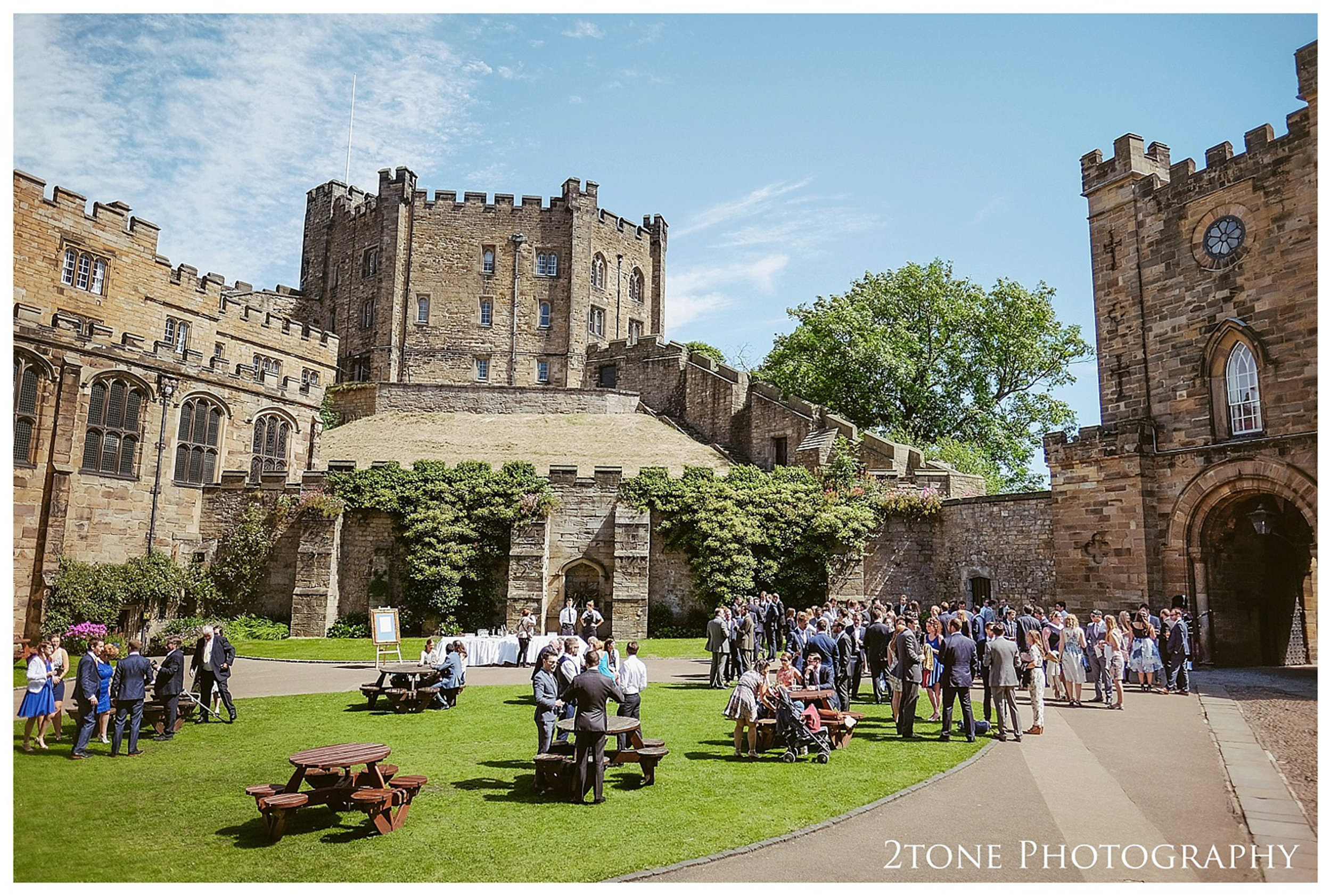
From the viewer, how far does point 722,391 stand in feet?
126

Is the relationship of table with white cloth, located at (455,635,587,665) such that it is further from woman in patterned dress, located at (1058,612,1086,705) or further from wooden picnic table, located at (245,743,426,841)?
wooden picnic table, located at (245,743,426,841)

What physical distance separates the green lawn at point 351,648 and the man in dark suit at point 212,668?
736 centimetres

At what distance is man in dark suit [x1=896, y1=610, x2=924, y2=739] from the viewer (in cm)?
1138

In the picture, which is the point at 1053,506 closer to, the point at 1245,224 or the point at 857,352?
the point at 1245,224

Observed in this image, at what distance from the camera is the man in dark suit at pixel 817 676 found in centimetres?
1166

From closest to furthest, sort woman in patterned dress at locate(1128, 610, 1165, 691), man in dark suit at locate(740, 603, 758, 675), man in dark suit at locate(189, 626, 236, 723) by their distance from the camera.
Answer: man in dark suit at locate(189, 626, 236, 723) < woman in patterned dress at locate(1128, 610, 1165, 691) < man in dark suit at locate(740, 603, 758, 675)

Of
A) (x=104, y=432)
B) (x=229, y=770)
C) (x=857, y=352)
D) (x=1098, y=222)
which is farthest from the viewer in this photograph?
(x=857, y=352)

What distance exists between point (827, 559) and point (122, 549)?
70.5ft

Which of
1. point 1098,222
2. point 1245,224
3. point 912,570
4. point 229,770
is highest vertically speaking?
point 1098,222

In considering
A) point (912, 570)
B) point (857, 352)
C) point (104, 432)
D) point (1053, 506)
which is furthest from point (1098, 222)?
point (104, 432)

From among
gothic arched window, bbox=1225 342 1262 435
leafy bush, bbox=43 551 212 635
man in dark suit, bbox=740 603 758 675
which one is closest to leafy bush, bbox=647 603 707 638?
man in dark suit, bbox=740 603 758 675

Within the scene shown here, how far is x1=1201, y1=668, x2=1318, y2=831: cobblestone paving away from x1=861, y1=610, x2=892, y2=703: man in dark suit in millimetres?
5108

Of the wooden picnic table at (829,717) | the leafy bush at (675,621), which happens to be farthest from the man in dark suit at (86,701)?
the leafy bush at (675,621)

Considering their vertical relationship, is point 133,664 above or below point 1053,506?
below
